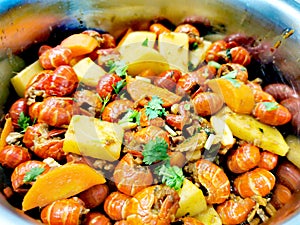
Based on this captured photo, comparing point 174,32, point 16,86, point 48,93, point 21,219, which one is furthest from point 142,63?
point 21,219

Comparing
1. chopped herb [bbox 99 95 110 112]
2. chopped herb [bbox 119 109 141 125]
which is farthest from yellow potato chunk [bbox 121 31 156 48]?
chopped herb [bbox 119 109 141 125]

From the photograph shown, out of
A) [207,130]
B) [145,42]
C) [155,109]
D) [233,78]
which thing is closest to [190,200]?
[207,130]

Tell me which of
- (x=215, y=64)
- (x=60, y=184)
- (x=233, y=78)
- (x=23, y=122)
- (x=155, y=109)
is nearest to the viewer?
(x=60, y=184)

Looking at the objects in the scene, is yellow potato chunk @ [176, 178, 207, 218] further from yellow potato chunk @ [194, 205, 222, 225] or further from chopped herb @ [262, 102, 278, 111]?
chopped herb @ [262, 102, 278, 111]

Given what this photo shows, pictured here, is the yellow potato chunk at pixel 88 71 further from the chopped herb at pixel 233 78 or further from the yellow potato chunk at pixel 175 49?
the chopped herb at pixel 233 78

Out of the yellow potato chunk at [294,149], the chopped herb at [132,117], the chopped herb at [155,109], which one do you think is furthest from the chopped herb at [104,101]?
the yellow potato chunk at [294,149]

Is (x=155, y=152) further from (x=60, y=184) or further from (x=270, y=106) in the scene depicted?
(x=270, y=106)
